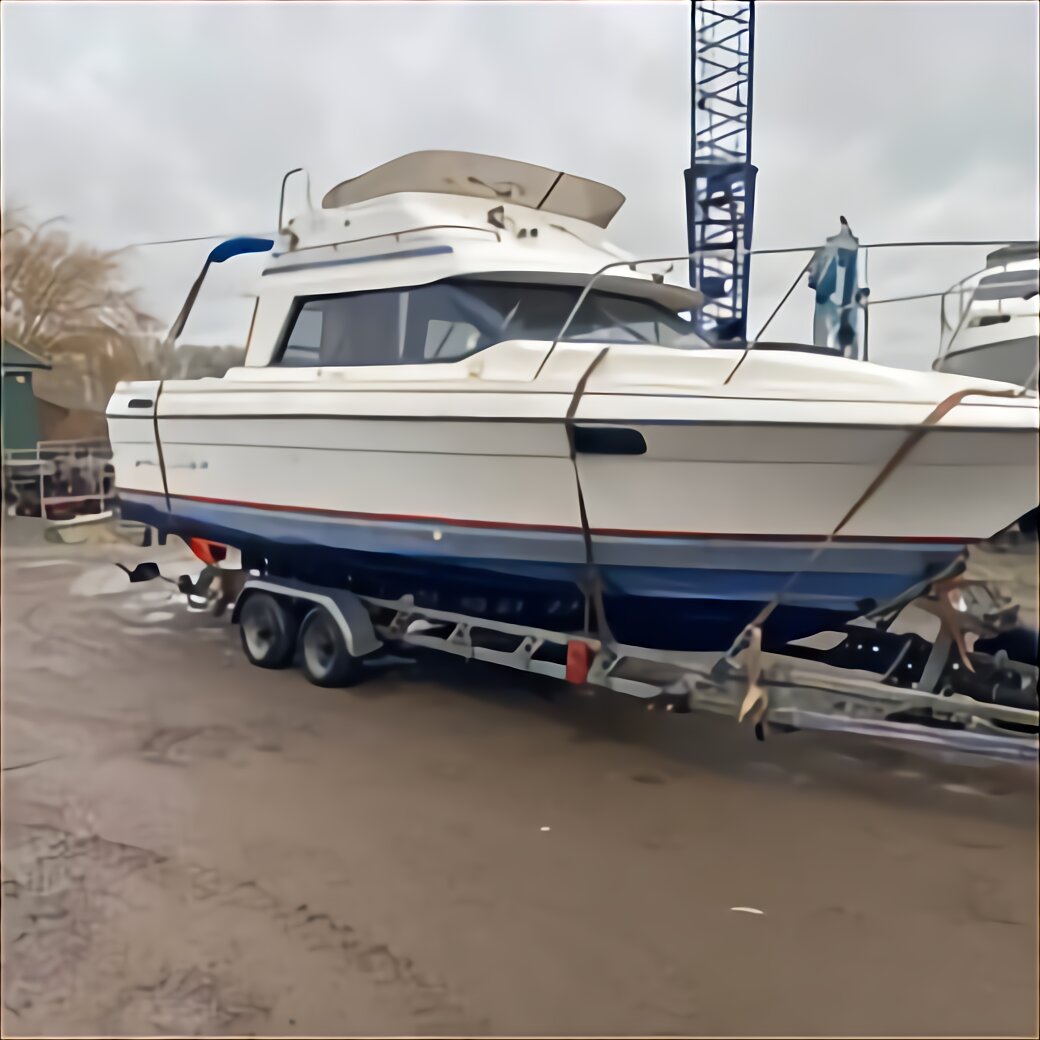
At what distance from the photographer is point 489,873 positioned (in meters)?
2.25

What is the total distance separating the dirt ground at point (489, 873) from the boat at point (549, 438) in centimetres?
58

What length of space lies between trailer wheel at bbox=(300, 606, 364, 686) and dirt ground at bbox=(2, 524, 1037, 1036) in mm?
130

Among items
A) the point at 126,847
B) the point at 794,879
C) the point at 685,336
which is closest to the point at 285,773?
the point at 126,847

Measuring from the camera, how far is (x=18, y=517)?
508 cm

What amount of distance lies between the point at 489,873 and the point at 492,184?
2.72m

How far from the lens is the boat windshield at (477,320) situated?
3133 millimetres

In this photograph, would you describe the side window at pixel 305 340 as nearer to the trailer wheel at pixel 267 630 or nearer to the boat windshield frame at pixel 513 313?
the boat windshield frame at pixel 513 313

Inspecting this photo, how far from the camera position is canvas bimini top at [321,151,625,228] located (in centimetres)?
328

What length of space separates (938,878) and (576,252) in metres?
2.75

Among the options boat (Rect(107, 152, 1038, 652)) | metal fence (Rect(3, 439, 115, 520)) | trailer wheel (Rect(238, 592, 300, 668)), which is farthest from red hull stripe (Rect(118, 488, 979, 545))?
metal fence (Rect(3, 439, 115, 520))

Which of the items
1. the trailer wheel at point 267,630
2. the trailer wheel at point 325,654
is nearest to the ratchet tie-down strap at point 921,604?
the trailer wheel at point 325,654

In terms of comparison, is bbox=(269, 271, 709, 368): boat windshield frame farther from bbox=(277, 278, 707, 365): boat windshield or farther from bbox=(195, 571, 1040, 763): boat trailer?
bbox=(195, 571, 1040, 763): boat trailer

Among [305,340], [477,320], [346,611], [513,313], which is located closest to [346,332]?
[305,340]

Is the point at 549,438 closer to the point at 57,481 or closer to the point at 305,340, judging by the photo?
Answer: the point at 305,340
